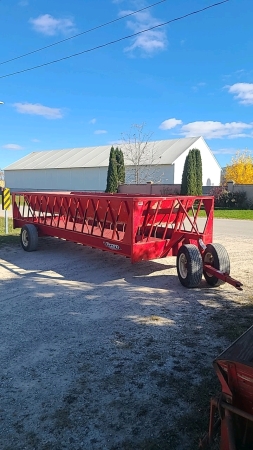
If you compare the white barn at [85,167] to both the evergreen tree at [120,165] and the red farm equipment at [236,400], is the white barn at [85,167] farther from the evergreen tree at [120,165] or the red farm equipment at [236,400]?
the red farm equipment at [236,400]

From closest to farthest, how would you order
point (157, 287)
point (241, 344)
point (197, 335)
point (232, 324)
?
point (241, 344), point (197, 335), point (232, 324), point (157, 287)

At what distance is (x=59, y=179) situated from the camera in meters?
51.2

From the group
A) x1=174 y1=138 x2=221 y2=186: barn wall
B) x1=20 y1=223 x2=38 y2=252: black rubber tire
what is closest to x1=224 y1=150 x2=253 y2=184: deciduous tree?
x1=174 y1=138 x2=221 y2=186: barn wall

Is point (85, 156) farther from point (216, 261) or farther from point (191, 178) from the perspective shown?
point (216, 261)

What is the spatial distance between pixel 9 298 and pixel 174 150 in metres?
38.8

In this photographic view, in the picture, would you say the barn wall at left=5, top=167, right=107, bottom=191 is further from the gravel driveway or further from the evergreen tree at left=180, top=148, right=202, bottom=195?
the gravel driveway

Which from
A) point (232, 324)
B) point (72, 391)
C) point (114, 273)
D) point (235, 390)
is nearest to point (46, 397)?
point (72, 391)

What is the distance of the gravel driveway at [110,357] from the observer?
2.65m

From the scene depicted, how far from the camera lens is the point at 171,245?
677cm

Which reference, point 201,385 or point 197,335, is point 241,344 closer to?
point 201,385

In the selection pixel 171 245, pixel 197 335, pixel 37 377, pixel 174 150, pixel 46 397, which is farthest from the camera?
pixel 174 150

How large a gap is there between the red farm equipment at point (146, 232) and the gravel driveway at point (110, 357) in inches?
16.7

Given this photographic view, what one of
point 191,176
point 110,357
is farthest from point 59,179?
point 110,357

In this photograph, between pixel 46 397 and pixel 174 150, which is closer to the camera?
pixel 46 397
